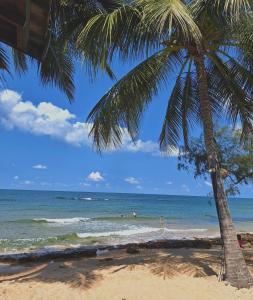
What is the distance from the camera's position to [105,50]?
7004 mm

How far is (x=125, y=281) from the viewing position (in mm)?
7543

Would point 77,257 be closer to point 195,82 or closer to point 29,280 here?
point 29,280

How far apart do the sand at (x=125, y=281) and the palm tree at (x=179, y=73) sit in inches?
23.9

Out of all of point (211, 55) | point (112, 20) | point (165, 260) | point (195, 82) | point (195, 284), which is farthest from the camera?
point (195, 82)

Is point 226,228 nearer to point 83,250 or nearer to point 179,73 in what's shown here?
point 179,73

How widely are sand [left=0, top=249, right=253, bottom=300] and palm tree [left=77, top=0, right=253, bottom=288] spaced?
0.61m

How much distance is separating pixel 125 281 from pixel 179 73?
184 inches

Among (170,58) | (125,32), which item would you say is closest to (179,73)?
(170,58)

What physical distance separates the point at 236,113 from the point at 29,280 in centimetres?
561

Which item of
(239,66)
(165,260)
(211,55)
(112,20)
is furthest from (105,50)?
(165,260)

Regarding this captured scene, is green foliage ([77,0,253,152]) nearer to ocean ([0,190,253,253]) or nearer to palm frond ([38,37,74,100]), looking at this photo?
palm frond ([38,37,74,100])

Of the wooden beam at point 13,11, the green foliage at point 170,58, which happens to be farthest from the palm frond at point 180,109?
the wooden beam at point 13,11

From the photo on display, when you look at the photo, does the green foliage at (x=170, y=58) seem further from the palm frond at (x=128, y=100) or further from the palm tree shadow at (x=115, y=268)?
the palm tree shadow at (x=115, y=268)

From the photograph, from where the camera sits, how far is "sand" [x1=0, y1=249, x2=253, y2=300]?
682 centimetres
